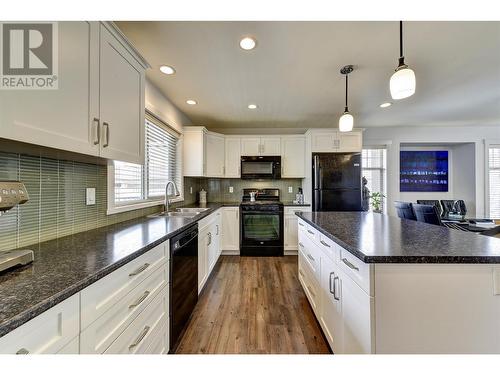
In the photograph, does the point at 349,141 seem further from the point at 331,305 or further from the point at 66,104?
the point at 66,104

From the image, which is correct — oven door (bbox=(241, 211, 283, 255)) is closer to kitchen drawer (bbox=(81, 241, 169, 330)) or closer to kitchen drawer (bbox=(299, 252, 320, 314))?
kitchen drawer (bbox=(299, 252, 320, 314))

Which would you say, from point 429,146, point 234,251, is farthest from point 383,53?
point 429,146

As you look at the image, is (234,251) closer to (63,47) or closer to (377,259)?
(377,259)

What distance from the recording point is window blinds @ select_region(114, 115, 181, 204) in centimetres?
189

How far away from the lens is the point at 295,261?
3264 mm

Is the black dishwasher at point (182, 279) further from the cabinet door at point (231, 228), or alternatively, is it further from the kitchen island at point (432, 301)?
the cabinet door at point (231, 228)

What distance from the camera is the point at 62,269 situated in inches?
29.7

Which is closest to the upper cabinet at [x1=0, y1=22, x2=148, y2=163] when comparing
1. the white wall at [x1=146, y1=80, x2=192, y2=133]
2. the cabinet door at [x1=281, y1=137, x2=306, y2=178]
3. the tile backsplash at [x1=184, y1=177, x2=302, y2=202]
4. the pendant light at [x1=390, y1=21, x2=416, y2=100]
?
the white wall at [x1=146, y1=80, x2=192, y2=133]

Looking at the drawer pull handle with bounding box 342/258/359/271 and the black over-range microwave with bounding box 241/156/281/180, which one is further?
the black over-range microwave with bounding box 241/156/281/180

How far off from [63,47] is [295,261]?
3394 mm

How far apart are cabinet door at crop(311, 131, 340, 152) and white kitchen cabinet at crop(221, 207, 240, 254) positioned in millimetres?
1818

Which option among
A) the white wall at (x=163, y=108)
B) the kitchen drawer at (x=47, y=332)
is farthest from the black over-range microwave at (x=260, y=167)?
the kitchen drawer at (x=47, y=332)

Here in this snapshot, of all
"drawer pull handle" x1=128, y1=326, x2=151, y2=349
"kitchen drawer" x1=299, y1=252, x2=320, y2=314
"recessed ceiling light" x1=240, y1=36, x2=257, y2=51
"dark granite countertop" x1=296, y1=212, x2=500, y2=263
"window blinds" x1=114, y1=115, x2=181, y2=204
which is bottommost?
"kitchen drawer" x1=299, y1=252, x2=320, y2=314

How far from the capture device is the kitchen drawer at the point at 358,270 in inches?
35.8
